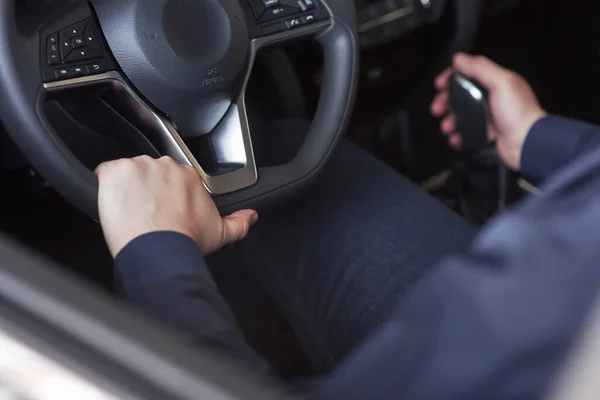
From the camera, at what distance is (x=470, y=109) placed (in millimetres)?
918

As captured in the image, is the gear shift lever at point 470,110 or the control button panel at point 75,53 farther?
the gear shift lever at point 470,110

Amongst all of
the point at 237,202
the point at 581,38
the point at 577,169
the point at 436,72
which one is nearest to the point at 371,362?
the point at 577,169

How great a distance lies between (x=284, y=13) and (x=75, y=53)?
0.23 meters

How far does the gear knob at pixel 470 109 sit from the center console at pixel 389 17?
161 mm

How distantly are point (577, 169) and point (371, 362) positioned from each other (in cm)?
19

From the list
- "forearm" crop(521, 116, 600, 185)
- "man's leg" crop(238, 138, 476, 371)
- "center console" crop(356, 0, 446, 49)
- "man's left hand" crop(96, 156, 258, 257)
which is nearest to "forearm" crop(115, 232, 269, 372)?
"man's left hand" crop(96, 156, 258, 257)

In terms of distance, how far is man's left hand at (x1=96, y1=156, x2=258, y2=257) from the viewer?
0.59 metres

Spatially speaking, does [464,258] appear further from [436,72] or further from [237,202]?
[436,72]

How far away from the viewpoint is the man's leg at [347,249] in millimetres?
785

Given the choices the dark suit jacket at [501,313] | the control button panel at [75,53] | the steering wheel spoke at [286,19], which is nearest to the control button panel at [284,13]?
the steering wheel spoke at [286,19]

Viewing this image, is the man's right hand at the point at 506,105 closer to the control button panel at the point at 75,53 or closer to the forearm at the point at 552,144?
the forearm at the point at 552,144

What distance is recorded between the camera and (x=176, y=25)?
71 cm

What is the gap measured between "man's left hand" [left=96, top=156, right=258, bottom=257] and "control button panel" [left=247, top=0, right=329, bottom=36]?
0.69ft

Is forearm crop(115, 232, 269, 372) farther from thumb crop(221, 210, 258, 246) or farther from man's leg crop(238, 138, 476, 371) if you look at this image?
man's leg crop(238, 138, 476, 371)
